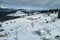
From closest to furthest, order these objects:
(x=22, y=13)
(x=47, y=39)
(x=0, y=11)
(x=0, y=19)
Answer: (x=47, y=39)
(x=0, y=11)
(x=0, y=19)
(x=22, y=13)

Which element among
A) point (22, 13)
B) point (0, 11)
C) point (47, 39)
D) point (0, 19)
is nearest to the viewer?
point (47, 39)

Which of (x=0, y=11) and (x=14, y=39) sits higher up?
(x=0, y=11)

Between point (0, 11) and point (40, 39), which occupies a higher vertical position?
point (0, 11)

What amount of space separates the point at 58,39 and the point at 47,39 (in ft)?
3.55

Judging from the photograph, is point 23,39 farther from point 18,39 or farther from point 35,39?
point 35,39

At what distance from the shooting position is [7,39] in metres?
11.1

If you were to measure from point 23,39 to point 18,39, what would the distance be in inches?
20.2

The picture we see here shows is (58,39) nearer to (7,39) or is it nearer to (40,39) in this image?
(40,39)

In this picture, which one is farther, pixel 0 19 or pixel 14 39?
pixel 0 19

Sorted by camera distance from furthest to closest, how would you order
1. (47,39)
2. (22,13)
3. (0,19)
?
(22,13)
(0,19)
(47,39)

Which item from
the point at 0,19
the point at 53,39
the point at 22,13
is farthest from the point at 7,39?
the point at 22,13

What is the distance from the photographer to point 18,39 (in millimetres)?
11117

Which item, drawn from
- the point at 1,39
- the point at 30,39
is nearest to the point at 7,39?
the point at 1,39

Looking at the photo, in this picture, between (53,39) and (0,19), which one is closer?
(53,39)
